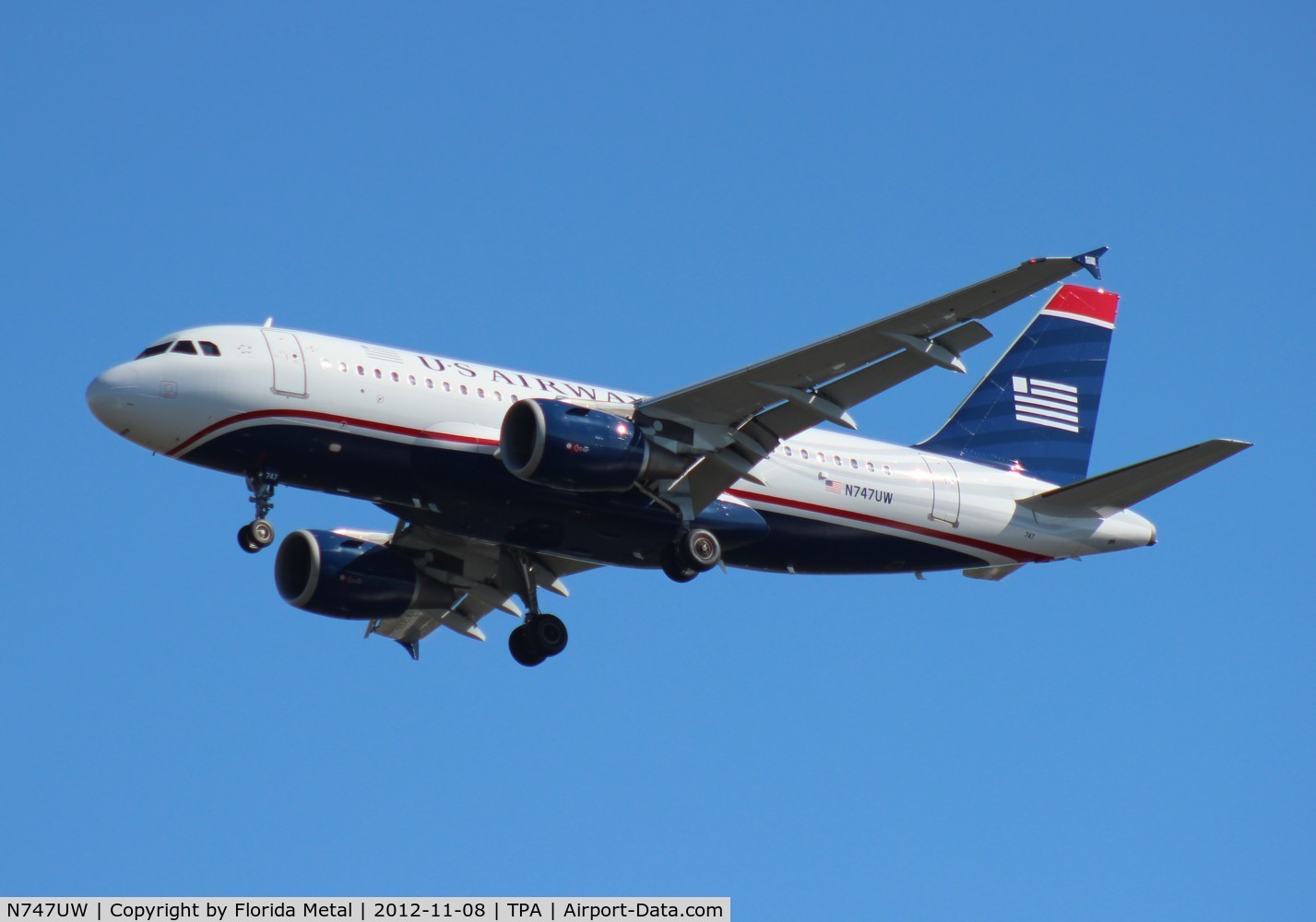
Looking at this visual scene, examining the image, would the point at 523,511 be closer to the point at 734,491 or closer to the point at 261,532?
the point at 734,491

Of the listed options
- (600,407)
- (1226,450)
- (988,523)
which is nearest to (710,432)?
(600,407)

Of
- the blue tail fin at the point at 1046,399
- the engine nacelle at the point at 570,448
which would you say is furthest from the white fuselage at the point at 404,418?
the blue tail fin at the point at 1046,399

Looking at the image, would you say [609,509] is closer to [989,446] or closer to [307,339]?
[307,339]

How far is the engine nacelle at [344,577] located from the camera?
36656 millimetres

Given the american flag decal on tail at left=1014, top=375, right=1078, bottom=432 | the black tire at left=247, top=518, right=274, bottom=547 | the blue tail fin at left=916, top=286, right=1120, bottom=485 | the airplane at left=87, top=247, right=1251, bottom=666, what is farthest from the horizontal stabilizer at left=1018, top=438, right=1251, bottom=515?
the black tire at left=247, top=518, right=274, bottom=547

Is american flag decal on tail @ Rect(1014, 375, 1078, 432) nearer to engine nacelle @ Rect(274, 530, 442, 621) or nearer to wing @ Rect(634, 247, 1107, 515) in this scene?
wing @ Rect(634, 247, 1107, 515)

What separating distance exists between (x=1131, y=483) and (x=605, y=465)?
10.6 metres

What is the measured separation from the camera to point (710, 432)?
33250 millimetres

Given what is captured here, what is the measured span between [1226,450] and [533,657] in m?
14.3

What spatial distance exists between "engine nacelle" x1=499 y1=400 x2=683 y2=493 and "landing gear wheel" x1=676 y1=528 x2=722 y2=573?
1.84m

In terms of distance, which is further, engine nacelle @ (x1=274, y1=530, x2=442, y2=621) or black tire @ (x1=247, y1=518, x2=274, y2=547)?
engine nacelle @ (x1=274, y1=530, x2=442, y2=621)

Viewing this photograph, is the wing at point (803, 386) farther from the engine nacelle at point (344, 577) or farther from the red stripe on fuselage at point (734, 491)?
the engine nacelle at point (344, 577)

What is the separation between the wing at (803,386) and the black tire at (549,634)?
506 centimetres

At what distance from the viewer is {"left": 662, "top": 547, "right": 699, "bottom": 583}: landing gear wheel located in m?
33.9
